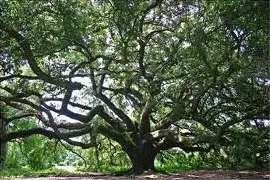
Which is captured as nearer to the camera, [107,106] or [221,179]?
[221,179]

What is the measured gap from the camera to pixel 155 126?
14820 mm

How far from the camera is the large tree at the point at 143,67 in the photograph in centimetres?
836

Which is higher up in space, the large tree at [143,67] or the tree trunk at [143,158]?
the large tree at [143,67]

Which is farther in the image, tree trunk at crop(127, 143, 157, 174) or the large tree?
tree trunk at crop(127, 143, 157, 174)

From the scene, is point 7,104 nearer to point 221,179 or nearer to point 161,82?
point 161,82

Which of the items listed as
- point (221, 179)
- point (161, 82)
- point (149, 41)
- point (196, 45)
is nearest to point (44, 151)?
point (149, 41)

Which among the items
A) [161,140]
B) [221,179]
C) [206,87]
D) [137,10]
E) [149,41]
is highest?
[149,41]

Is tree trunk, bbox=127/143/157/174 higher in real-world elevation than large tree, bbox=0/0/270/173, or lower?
lower

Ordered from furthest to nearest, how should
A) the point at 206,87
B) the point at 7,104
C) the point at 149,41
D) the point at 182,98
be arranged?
the point at 149,41, the point at 7,104, the point at 182,98, the point at 206,87

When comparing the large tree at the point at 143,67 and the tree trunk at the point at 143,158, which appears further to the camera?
the tree trunk at the point at 143,158

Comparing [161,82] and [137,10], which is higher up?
[137,10]

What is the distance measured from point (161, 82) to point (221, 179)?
2.88 meters

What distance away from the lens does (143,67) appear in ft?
41.4

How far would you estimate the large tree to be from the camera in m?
8.36
